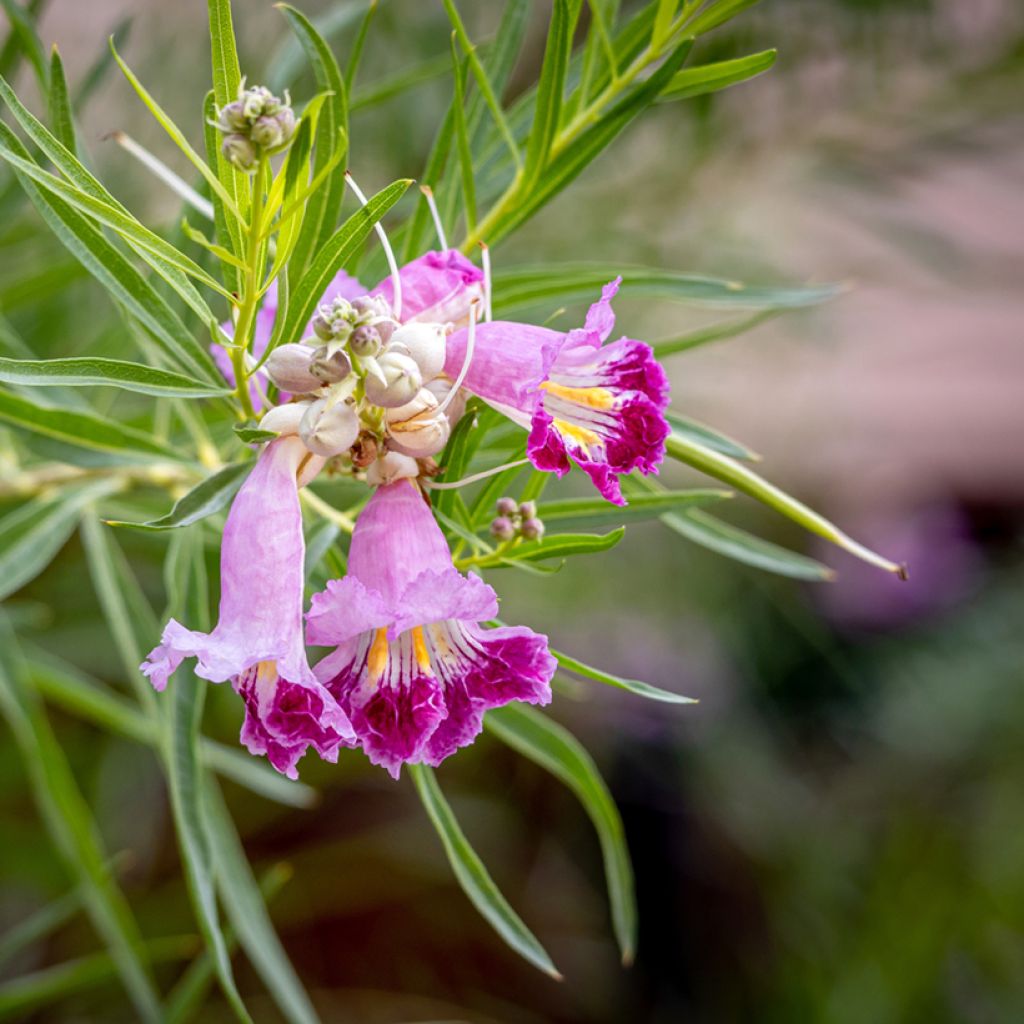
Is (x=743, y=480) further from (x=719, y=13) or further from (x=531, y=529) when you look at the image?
(x=719, y=13)

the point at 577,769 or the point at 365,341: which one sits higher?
the point at 365,341

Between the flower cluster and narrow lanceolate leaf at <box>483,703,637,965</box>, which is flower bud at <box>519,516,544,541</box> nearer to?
the flower cluster

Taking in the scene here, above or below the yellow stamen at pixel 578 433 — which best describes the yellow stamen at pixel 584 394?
above

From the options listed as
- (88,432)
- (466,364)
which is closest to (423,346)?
(466,364)

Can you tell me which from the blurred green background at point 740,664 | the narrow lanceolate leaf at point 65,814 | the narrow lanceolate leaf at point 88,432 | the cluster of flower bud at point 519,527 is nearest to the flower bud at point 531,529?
the cluster of flower bud at point 519,527

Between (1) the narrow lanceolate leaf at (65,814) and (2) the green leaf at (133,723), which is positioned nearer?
(1) the narrow lanceolate leaf at (65,814)

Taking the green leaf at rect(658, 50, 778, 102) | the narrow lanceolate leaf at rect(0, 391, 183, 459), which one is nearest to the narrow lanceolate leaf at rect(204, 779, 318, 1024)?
the narrow lanceolate leaf at rect(0, 391, 183, 459)

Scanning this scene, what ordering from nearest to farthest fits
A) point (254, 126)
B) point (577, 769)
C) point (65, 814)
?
point (254, 126)
point (577, 769)
point (65, 814)

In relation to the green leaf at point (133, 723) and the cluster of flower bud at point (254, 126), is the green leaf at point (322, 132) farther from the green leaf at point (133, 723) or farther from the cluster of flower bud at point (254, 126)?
the green leaf at point (133, 723)
